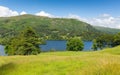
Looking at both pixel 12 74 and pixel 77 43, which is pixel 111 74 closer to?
pixel 12 74

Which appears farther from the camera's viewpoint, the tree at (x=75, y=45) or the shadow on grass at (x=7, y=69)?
the tree at (x=75, y=45)

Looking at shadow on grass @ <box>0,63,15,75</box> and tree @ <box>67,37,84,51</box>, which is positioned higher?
shadow on grass @ <box>0,63,15,75</box>

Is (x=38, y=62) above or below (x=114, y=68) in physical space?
below

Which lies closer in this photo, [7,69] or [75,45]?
[7,69]

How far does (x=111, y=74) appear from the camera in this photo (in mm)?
9227

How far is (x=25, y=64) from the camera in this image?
904 inches

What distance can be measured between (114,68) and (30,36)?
6171 cm

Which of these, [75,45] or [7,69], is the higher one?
[7,69]

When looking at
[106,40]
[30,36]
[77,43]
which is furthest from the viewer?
[106,40]

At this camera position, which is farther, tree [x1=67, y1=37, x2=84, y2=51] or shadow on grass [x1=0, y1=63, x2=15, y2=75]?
tree [x1=67, y1=37, x2=84, y2=51]

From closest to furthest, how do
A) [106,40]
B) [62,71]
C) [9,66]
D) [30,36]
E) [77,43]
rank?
[62,71] < [9,66] < [30,36] < [77,43] < [106,40]

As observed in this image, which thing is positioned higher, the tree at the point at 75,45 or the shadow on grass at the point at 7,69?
the shadow on grass at the point at 7,69

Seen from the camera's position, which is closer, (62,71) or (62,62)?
(62,71)

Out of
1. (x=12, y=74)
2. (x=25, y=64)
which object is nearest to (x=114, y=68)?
(x=12, y=74)
